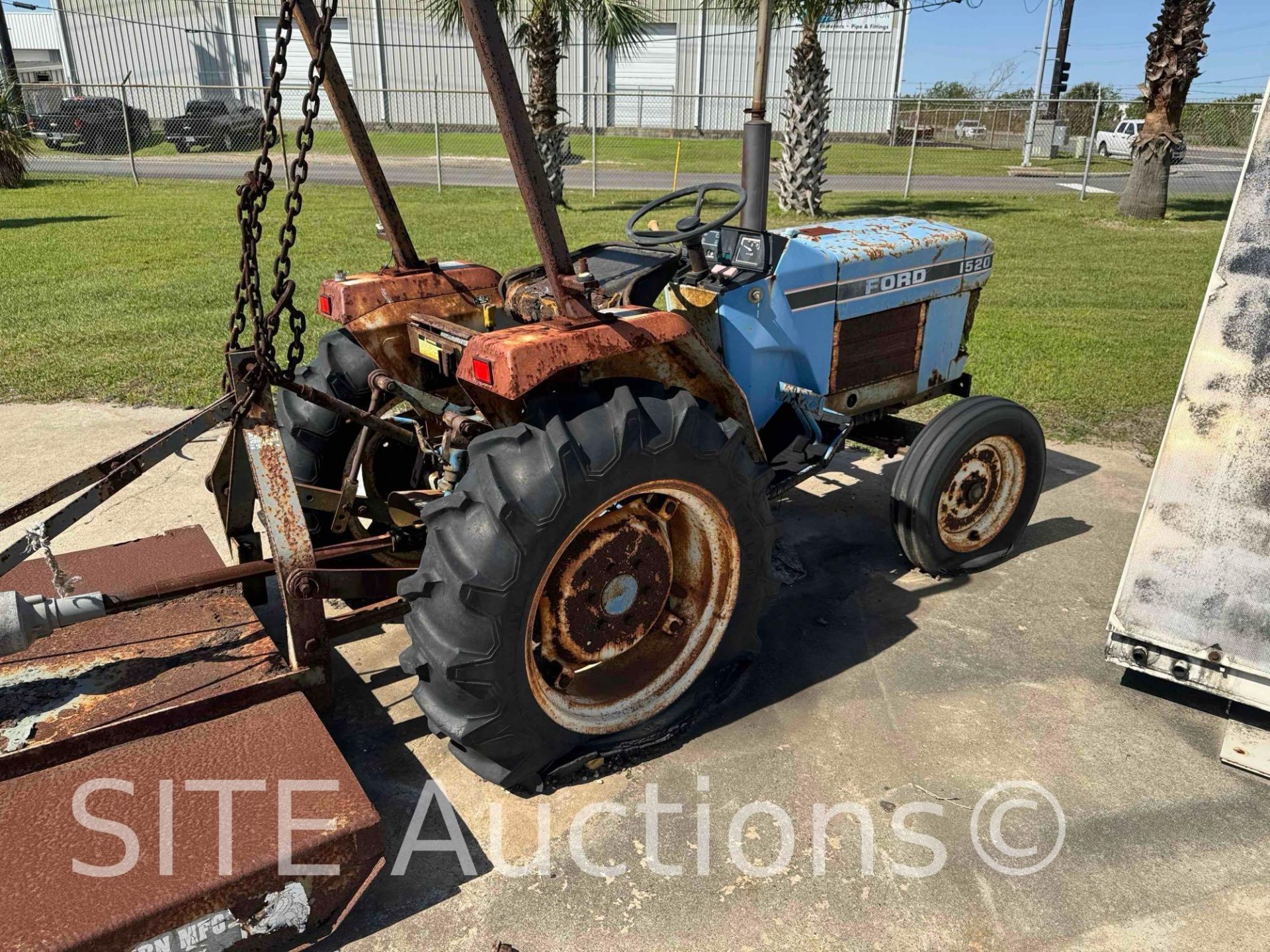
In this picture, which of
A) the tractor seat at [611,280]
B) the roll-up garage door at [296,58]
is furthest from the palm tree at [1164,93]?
the roll-up garage door at [296,58]

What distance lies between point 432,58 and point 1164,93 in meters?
23.1

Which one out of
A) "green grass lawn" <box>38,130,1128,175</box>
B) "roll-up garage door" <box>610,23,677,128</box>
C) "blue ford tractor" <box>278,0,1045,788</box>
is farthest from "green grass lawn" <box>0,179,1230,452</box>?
"roll-up garage door" <box>610,23,677,128</box>

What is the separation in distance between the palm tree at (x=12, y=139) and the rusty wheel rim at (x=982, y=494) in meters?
18.9

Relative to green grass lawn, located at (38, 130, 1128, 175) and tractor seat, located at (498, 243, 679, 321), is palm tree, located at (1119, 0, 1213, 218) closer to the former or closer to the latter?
green grass lawn, located at (38, 130, 1128, 175)

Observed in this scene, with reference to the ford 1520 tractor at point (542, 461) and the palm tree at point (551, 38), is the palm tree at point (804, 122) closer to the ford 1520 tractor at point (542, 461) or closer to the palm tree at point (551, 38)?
the palm tree at point (551, 38)

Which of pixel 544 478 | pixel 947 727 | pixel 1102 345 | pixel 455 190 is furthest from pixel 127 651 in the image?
pixel 455 190

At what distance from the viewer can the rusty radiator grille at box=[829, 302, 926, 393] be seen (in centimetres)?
403

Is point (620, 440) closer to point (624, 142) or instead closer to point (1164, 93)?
point (1164, 93)

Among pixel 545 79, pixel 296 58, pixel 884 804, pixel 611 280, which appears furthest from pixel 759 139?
pixel 296 58

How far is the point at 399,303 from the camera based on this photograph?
355cm

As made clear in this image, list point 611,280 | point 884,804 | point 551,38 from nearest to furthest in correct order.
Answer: point 884,804 < point 611,280 < point 551,38

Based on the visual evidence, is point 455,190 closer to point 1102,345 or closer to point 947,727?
point 1102,345

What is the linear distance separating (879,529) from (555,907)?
2778mm

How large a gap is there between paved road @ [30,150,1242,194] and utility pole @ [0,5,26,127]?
5.84 feet
